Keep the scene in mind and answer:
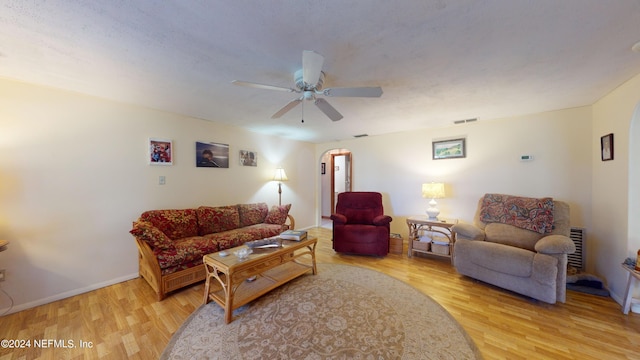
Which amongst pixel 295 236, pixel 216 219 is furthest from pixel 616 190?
pixel 216 219

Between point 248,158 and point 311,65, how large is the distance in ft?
9.72

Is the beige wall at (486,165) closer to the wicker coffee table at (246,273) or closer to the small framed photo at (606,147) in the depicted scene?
the small framed photo at (606,147)

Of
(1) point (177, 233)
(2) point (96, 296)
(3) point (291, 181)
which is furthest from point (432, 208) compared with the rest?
(2) point (96, 296)

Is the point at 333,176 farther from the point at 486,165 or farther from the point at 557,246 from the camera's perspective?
the point at 557,246

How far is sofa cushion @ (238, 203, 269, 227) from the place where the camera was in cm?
357

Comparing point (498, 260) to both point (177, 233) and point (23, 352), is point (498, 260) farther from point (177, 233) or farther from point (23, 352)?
point (23, 352)

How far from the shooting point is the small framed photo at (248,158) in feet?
12.9

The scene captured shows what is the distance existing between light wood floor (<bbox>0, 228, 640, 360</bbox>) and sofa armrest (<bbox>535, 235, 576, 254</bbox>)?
1.80 feet

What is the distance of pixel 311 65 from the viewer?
142 cm

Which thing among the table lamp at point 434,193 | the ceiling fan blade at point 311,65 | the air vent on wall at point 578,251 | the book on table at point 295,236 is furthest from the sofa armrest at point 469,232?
the ceiling fan blade at point 311,65

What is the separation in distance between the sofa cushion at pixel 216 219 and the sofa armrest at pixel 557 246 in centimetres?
387

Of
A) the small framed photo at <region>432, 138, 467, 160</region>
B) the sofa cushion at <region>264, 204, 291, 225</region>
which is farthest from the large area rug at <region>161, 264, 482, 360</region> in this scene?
the small framed photo at <region>432, 138, 467, 160</region>

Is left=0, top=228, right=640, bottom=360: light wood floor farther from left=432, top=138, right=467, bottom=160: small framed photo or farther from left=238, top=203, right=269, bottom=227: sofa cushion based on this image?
left=432, top=138, right=467, bottom=160: small framed photo

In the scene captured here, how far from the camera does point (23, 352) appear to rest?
1.53 meters
